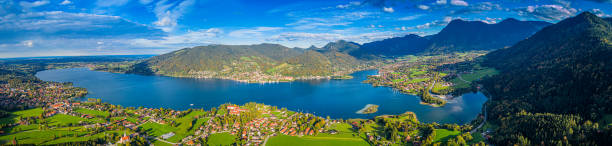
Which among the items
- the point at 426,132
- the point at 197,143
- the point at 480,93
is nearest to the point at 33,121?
the point at 197,143

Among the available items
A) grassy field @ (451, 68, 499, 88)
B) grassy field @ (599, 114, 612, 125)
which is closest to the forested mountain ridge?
grassy field @ (599, 114, 612, 125)

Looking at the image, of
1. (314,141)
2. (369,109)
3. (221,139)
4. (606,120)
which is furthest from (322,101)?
(606,120)

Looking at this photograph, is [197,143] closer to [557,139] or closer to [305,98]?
[305,98]

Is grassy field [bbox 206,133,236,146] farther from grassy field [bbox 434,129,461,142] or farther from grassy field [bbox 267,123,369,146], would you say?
grassy field [bbox 434,129,461,142]

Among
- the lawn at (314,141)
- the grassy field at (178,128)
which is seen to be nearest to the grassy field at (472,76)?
the lawn at (314,141)

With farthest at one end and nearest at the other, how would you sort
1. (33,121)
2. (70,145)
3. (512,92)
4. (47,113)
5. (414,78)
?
(414,78), (512,92), (47,113), (33,121), (70,145)
